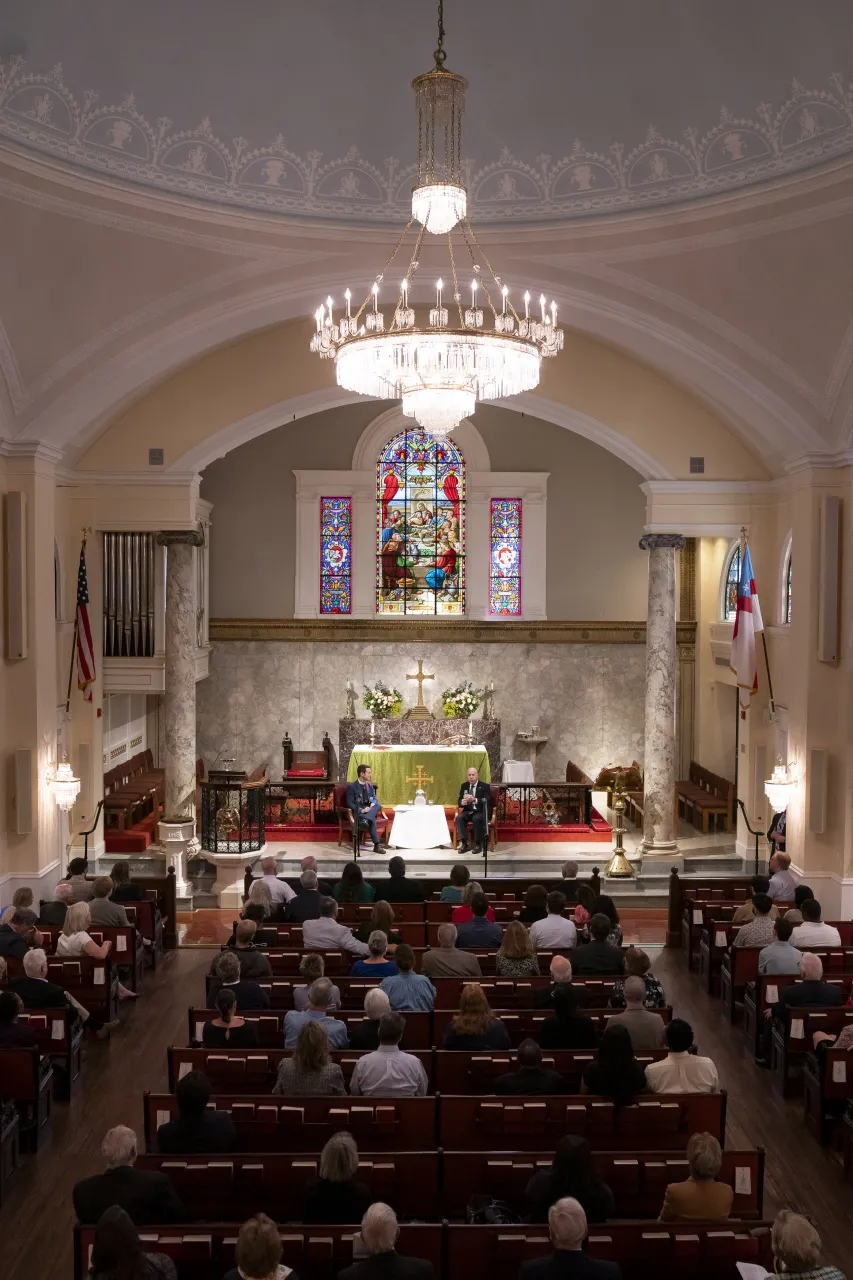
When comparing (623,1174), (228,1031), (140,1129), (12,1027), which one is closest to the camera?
(623,1174)

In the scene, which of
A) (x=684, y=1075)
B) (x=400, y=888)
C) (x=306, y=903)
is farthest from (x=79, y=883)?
(x=684, y=1075)

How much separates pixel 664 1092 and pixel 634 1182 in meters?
0.86

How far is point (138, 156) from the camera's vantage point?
12.5 meters

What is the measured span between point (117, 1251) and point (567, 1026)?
12.5 ft

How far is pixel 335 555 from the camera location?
2264 cm

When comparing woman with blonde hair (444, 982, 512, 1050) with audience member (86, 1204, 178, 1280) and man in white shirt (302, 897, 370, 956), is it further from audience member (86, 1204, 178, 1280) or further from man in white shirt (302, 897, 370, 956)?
audience member (86, 1204, 178, 1280)

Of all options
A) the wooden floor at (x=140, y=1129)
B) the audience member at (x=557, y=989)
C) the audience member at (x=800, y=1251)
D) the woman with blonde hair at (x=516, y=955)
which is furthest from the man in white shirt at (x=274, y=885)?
the audience member at (x=800, y=1251)

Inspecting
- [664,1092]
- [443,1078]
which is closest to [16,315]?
[443,1078]

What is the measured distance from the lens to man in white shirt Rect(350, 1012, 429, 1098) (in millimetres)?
7438

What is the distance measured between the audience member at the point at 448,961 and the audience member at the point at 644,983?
114 cm

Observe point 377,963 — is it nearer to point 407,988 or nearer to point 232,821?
point 407,988

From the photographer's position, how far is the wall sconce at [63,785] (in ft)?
49.7

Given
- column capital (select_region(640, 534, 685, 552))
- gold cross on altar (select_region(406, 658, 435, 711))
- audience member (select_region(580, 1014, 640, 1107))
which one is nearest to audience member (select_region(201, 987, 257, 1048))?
audience member (select_region(580, 1014, 640, 1107))

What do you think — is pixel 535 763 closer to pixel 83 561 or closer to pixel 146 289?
pixel 83 561
